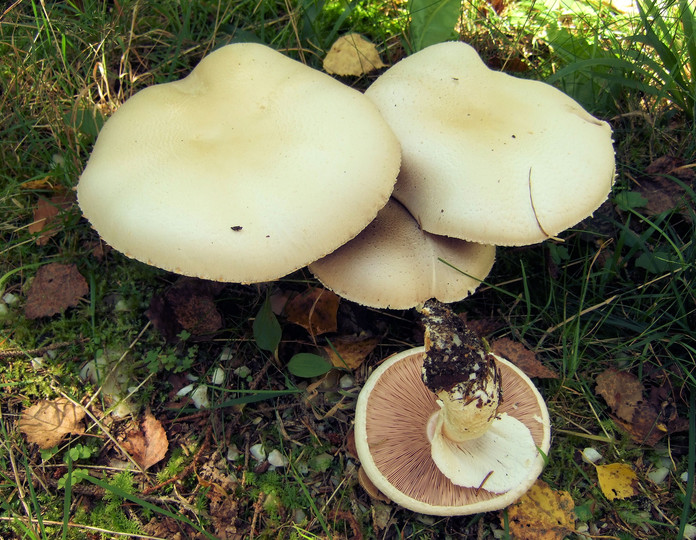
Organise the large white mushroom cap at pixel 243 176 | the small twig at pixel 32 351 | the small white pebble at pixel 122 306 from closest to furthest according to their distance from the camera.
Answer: the large white mushroom cap at pixel 243 176, the small twig at pixel 32 351, the small white pebble at pixel 122 306

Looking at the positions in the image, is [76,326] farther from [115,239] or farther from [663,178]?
[663,178]

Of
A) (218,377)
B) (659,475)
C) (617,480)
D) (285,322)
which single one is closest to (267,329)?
(285,322)

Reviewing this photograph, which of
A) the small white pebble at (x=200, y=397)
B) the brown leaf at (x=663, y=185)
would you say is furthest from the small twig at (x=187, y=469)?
the brown leaf at (x=663, y=185)

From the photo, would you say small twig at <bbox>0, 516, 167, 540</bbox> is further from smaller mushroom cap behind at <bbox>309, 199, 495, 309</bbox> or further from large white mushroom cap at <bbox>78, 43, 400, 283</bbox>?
smaller mushroom cap behind at <bbox>309, 199, 495, 309</bbox>

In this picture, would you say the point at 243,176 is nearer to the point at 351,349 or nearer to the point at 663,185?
the point at 351,349

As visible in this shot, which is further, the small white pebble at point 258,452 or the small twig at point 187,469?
the small white pebble at point 258,452

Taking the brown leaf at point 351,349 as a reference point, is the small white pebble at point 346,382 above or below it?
below

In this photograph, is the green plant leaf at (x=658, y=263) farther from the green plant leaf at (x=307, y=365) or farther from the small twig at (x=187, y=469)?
the small twig at (x=187, y=469)
